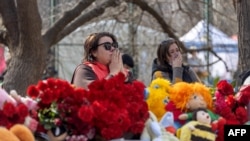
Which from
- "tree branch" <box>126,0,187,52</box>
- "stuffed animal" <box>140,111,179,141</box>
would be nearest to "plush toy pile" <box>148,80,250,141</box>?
"stuffed animal" <box>140,111,179,141</box>

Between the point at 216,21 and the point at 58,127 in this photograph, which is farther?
the point at 216,21

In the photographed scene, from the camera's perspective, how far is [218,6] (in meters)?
14.2

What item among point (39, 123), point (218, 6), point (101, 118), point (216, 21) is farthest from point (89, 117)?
point (216, 21)

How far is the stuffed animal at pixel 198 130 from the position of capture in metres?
4.34

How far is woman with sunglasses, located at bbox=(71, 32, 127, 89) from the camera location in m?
4.81

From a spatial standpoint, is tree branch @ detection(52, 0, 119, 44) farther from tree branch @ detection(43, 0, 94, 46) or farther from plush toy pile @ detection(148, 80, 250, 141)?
plush toy pile @ detection(148, 80, 250, 141)

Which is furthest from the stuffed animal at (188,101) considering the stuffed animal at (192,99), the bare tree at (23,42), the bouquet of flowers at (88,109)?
the bare tree at (23,42)

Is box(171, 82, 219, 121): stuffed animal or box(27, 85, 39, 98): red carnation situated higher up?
box(27, 85, 39, 98): red carnation

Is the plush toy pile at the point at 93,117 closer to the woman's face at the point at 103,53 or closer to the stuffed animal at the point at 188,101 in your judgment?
the stuffed animal at the point at 188,101

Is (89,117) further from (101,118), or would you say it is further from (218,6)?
(218,6)

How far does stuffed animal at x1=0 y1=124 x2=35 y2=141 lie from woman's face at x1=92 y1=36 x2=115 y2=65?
4.38 feet

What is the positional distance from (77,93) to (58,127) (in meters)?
0.24

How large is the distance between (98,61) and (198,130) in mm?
1095

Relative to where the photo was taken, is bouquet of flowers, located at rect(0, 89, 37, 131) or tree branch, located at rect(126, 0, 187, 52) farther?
tree branch, located at rect(126, 0, 187, 52)
